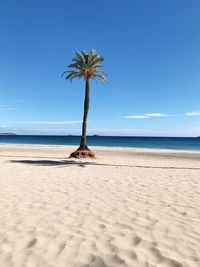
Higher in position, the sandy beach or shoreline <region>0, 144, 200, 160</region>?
the sandy beach

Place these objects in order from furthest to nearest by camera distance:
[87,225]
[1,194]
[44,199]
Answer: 1. [1,194]
2. [44,199]
3. [87,225]

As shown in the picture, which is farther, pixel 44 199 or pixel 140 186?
pixel 140 186

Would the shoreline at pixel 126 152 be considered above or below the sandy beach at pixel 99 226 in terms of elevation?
below

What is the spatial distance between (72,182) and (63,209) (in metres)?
3.74

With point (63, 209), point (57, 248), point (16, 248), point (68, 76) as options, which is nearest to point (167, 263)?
point (57, 248)

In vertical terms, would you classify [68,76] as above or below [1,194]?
above

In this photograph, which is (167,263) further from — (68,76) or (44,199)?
(68,76)

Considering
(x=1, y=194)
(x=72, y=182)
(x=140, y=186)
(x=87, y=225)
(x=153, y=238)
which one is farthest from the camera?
(x=72, y=182)

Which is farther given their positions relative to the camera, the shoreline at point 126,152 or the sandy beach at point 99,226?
the shoreline at point 126,152

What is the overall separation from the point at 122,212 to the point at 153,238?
1634 mm

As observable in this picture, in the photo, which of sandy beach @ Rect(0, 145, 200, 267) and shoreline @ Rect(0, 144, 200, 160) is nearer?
sandy beach @ Rect(0, 145, 200, 267)

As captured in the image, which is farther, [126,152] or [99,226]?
[126,152]

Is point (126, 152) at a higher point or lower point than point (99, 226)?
lower

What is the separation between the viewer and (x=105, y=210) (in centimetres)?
676
